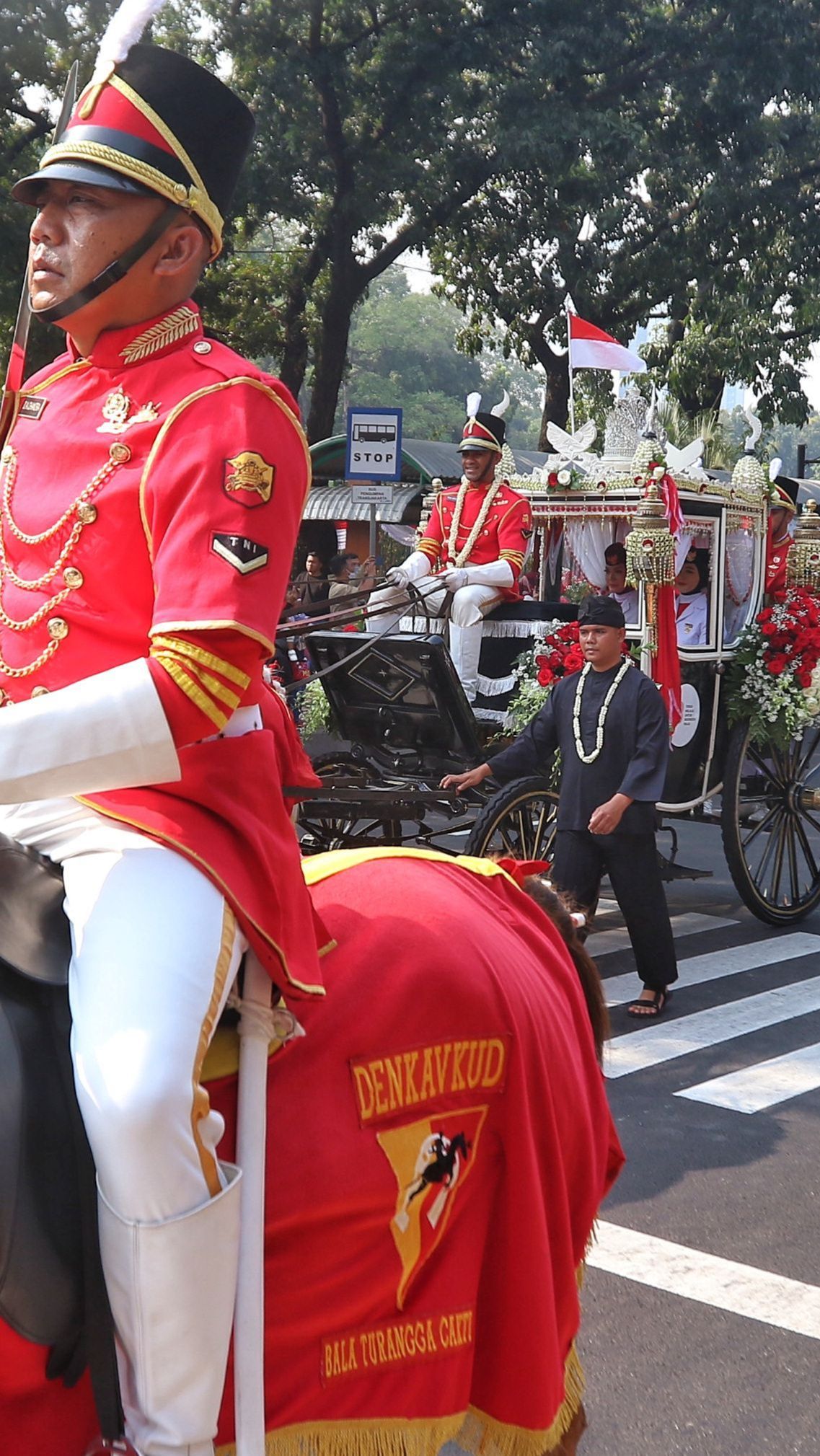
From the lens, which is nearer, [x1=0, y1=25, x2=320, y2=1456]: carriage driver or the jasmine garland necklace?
[x1=0, y1=25, x2=320, y2=1456]: carriage driver

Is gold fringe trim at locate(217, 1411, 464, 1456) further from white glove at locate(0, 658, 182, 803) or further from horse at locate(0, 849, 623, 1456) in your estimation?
white glove at locate(0, 658, 182, 803)

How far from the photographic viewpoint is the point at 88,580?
204cm

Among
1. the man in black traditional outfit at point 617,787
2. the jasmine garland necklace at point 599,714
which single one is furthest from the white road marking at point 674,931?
the jasmine garland necklace at point 599,714

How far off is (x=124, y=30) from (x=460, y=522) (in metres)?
6.56

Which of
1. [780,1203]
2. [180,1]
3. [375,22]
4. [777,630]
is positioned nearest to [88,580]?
[780,1203]

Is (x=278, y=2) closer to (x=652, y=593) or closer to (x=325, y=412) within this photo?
(x=325, y=412)

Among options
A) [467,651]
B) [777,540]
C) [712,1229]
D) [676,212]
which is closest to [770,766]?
[777,540]

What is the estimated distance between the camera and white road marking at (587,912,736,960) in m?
7.96

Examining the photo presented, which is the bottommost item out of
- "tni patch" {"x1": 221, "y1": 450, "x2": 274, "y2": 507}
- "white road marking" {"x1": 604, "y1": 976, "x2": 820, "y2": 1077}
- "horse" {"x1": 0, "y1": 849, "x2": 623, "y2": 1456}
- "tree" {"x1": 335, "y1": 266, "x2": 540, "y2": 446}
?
"white road marking" {"x1": 604, "y1": 976, "x2": 820, "y2": 1077}

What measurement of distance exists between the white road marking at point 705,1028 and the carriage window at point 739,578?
7.90ft

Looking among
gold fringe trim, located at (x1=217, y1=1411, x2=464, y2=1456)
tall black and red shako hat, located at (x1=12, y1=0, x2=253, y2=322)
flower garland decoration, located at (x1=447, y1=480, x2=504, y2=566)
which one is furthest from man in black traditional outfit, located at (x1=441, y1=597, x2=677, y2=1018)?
tall black and red shako hat, located at (x1=12, y1=0, x2=253, y2=322)

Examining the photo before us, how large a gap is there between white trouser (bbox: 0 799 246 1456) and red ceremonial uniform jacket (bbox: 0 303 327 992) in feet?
0.24

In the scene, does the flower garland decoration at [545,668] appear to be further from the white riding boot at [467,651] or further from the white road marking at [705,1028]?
the white road marking at [705,1028]

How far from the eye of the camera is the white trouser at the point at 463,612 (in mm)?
8047
